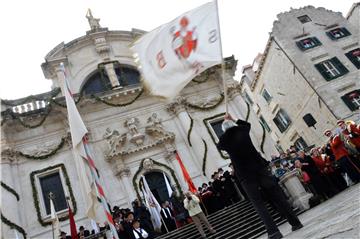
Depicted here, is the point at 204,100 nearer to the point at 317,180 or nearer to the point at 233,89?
the point at 233,89

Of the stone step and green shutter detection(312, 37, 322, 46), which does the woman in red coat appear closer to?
the stone step

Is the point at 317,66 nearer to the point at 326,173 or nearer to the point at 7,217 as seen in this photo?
the point at 326,173

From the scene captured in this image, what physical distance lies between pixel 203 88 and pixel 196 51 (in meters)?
16.8

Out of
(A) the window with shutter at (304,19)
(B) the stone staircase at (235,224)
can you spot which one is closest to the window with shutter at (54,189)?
(B) the stone staircase at (235,224)

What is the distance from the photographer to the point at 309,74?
26719 millimetres

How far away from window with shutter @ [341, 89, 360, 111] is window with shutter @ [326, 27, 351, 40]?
602 cm

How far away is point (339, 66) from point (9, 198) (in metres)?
25.8

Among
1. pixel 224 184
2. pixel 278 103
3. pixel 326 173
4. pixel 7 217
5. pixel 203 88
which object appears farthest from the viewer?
pixel 278 103

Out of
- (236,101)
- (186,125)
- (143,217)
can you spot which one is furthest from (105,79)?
(143,217)

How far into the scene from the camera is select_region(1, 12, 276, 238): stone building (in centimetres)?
1730

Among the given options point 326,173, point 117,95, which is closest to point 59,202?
point 117,95

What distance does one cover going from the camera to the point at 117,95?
2103cm

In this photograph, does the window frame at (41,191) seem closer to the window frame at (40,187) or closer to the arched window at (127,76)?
the window frame at (40,187)

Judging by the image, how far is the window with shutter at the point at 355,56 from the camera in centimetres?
2686
